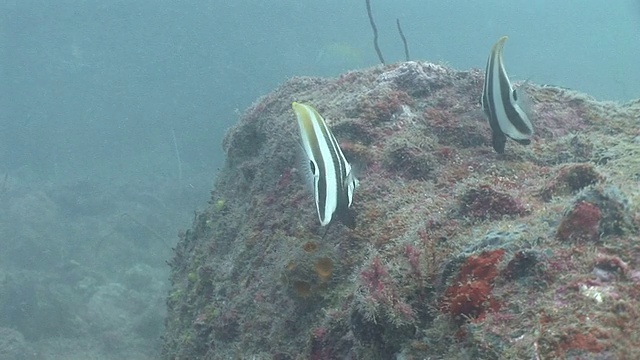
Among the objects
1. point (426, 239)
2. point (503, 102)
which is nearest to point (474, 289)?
point (426, 239)

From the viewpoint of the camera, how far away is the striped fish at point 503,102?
3.08 meters

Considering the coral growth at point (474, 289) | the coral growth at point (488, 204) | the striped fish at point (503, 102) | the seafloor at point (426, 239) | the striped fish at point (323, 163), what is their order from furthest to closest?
the striped fish at point (503, 102)
the coral growth at point (488, 204)
the striped fish at point (323, 163)
the coral growth at point (474, 289)
the seafloor at point (426, 239)

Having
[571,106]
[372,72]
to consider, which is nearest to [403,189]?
[372,72]

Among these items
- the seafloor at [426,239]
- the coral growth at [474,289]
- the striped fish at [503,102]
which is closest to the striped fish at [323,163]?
the seafloor at [426,239]

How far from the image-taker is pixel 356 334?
246cm

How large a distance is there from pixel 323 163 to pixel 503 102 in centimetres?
146

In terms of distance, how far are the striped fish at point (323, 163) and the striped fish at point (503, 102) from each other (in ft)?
4.01

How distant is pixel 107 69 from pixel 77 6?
1273 centimetres

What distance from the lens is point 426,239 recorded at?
2686 mm

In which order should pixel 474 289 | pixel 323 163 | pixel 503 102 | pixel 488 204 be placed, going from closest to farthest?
pixel 474 289 → pixel 323 163 → pixel 488 204 → pixel 503 102

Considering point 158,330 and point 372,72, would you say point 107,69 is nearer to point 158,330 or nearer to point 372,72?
point 158,330

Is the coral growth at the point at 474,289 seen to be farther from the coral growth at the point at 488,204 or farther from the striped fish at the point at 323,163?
the striped fish at the point at 323,163

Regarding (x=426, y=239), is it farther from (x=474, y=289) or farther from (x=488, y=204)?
(x=474, y=289)

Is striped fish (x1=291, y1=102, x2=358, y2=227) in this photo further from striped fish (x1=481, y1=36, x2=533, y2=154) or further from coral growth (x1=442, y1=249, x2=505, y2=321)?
striped fish (x1=481, y1=36, x2=533, y2=154)
